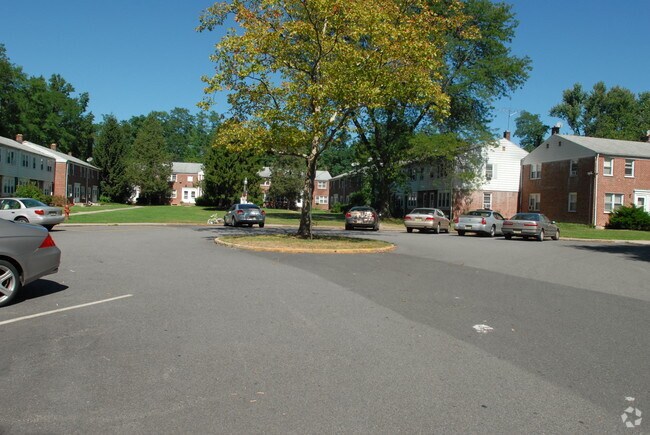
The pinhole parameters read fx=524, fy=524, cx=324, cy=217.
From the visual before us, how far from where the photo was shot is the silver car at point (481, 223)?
Result: 29.7 metres

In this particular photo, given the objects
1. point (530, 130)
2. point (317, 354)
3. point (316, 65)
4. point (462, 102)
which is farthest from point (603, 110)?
point (317, 354)

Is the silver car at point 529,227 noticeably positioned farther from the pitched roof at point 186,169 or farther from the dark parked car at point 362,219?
the pitched roof at point 186,169

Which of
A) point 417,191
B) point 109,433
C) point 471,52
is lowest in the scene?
point 109,433

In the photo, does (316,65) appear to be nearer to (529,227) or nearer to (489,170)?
(529,227)

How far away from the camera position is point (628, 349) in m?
6.03

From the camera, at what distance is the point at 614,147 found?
146 feet

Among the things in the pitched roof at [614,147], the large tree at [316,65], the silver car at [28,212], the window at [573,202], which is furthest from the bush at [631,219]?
the silver car at [28,212]

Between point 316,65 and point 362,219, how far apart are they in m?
14.9

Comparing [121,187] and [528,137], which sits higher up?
[528,137]

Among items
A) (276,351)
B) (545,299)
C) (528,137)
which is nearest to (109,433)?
(276,351)

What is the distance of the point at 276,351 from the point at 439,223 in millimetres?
27841

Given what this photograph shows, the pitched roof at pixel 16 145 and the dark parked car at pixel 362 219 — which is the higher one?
the pitched roof at pixel 16 145

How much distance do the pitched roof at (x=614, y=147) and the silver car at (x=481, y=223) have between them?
17.2m

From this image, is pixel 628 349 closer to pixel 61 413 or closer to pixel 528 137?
pixel 61 413
